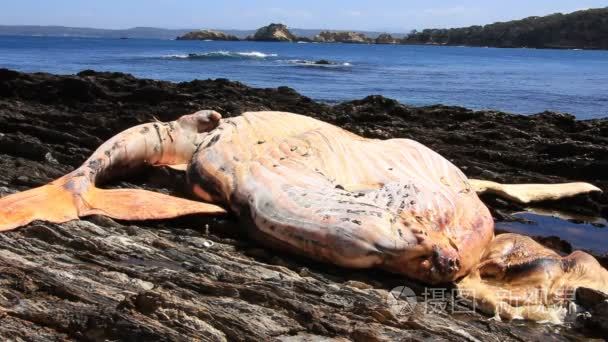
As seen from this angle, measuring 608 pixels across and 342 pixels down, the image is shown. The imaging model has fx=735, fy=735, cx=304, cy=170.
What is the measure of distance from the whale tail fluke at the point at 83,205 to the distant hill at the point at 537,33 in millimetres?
112703

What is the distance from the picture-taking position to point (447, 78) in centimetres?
3984

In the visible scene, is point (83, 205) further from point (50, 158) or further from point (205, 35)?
point (205, 35)

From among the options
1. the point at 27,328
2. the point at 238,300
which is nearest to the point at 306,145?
the point at 238,300

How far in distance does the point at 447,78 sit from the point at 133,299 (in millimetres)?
37453

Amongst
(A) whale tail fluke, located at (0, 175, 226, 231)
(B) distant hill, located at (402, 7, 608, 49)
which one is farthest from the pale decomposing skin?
(B) distant hill, located at (402, 7, 608, 49)

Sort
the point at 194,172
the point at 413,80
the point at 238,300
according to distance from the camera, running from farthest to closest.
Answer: the point at 413,80 → the point at 194,172 → the point at 238,300

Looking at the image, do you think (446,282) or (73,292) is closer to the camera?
(73,292)

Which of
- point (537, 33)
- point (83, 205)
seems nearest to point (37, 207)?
point (83, 205)

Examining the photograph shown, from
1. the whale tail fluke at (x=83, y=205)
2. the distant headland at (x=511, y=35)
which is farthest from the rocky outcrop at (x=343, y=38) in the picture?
the whale tail fluke at (x=83, y=205)

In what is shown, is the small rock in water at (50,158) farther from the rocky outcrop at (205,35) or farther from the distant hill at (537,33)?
the rocky outcrop at (205,35)

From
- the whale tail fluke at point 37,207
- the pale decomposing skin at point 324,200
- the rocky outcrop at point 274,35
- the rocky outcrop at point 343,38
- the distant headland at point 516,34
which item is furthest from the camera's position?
the rocky outcrop at point 343,38

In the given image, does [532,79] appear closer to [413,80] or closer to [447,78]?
[447,78]

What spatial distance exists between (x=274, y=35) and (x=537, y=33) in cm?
5134

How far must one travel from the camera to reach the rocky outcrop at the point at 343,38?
148 meters
